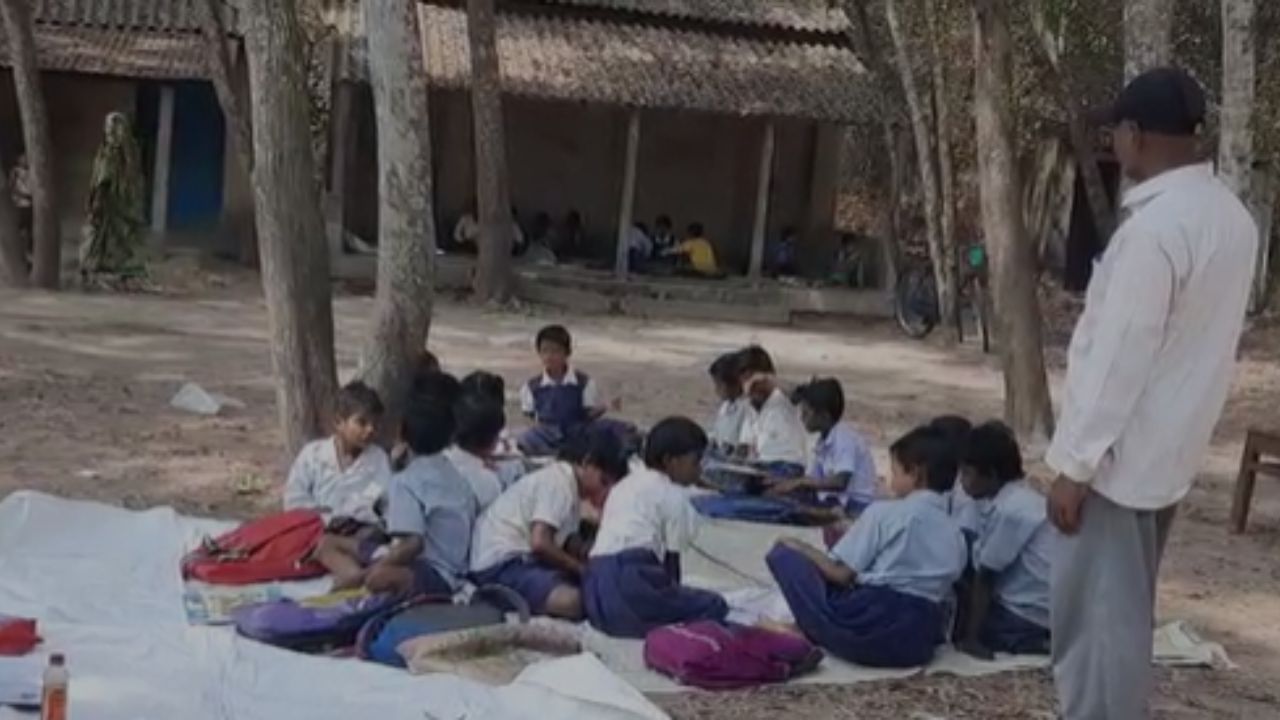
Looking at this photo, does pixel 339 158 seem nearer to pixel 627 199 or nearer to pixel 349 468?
pixel 627 199

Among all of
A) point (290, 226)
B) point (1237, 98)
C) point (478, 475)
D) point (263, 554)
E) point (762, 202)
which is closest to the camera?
point (263, 554)

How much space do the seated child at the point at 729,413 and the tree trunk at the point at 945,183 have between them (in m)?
9.22

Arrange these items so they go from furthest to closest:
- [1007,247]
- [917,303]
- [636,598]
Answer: [917,303]
[1007,247]
[636,598]

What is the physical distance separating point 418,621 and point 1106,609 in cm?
233

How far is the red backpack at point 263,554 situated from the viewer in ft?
20.8

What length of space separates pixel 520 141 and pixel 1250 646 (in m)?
15.9

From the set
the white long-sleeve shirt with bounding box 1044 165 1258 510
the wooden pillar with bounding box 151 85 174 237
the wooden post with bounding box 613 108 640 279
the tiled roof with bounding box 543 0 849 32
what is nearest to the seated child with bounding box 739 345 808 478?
the white long-sleeve shirt with bounding box 1044 165 1258 510

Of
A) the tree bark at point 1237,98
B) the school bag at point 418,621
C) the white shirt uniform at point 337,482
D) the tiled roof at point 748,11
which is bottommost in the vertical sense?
the school bag at point 418,621

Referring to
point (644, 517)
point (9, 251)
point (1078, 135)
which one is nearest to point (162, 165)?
point (9, 251)

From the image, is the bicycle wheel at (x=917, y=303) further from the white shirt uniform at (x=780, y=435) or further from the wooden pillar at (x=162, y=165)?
the white shirt uniform at (x=780, y=435)

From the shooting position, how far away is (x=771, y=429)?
8.51 m

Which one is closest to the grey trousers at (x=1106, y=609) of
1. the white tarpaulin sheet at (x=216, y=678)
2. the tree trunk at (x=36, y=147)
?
the white tarpaulin sheet at (x=216, y=678)

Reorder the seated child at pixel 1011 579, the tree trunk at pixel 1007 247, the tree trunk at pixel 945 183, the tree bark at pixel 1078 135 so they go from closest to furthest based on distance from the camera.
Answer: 1. the seated child at pixel 1011 579
2. the tree trunk at pixel 1007 247
3. the tree trunk at pixel 945 183
4. the tree bark at pixel 1078 135

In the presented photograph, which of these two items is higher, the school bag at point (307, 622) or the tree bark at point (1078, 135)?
the tree bark at point (1078, 135)
